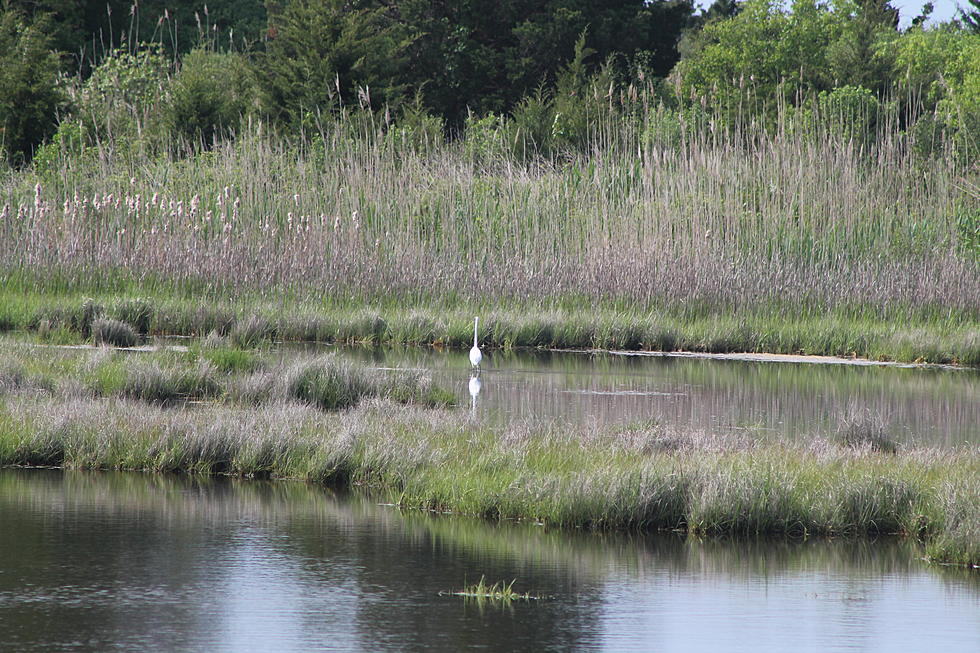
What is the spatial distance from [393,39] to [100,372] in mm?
26415

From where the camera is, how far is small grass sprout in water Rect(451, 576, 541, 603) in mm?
6293

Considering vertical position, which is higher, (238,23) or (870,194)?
(238,23)

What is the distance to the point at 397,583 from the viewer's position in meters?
6.50

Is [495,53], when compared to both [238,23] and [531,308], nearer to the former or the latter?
[238,23]

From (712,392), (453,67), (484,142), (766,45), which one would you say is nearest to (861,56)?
(766,45)

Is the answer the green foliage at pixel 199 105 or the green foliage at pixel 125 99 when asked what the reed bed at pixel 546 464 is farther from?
the green foliage at pixel 199 105

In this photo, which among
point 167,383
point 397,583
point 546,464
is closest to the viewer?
point 397,583

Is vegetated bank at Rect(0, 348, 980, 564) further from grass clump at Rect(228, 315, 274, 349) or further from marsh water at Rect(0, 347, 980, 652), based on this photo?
grass clump at Rect(228, 315, 274, 349)

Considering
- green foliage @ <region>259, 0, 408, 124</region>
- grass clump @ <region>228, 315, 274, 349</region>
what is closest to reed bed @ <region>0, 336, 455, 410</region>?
grass clump @ <region>228, 315, 274, 349</region>

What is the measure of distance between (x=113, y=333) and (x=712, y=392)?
680 cm

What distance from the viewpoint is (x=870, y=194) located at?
62.5 ft

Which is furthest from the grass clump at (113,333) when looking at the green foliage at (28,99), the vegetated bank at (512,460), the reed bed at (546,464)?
the green foliage at (28,99)

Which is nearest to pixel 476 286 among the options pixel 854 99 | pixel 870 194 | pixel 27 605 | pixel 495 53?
pixel 870 194

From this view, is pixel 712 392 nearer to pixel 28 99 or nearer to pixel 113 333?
pixel 113 333
